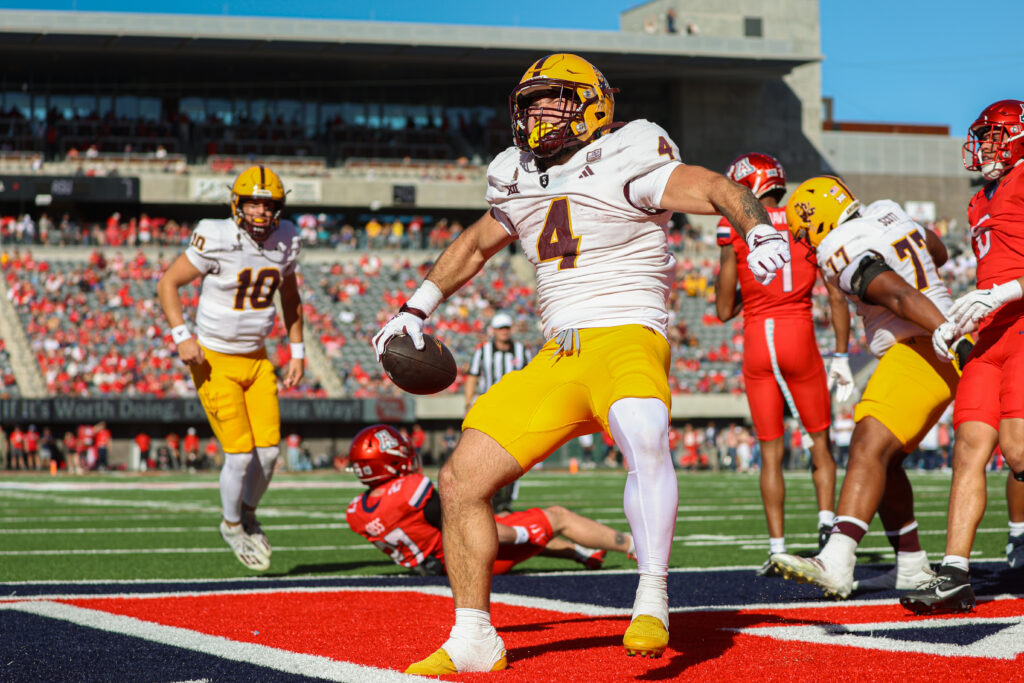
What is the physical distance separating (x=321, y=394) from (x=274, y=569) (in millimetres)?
22691

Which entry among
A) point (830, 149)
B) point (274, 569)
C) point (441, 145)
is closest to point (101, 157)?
point (441, 145)

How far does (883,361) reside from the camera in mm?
5422

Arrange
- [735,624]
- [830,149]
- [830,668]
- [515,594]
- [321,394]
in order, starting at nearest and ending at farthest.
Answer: [830,668] → [735,624] → [515,594] → [321,394] → [830,149]

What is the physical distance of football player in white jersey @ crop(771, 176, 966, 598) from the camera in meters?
4.98

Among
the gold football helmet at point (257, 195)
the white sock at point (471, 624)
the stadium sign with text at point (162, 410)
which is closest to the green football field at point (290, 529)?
the gold football helmet at point (257, 195)

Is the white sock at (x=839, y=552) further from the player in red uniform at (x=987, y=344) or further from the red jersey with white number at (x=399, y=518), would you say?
the red jersey with white number at (x=399, y=518)

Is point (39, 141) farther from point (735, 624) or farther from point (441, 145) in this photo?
point (735, 624)

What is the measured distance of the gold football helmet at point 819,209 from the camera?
5.60 meters

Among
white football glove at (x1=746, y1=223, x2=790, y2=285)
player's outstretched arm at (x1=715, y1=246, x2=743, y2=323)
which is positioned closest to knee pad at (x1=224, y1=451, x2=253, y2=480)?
player's outstretched arm at (x1=715, y1=246, x2=743, y2=323)

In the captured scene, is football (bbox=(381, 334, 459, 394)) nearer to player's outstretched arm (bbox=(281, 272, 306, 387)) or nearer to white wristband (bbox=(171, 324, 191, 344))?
white wristband (bbox=(171, 324, 191, 344))

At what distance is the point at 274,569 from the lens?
285 inches

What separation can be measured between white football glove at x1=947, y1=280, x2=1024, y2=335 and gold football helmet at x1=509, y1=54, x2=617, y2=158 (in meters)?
1.58

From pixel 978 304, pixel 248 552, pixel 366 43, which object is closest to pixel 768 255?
pixel 978 304

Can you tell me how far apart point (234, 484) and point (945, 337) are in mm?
4165
